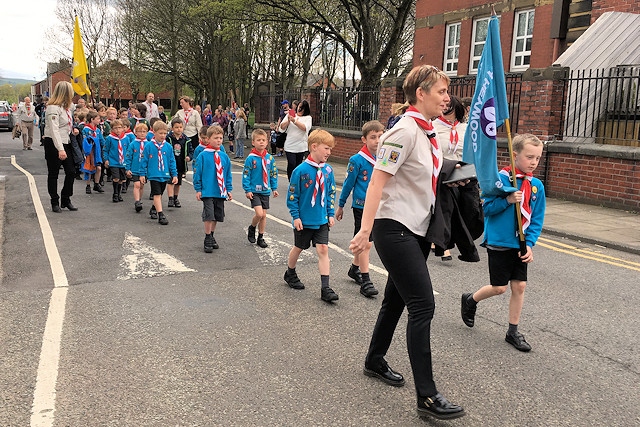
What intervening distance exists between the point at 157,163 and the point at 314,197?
466cm

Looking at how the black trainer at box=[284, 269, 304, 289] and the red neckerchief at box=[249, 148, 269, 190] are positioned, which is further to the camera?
the red neckerchief at box=[249, 148, 269, 190]

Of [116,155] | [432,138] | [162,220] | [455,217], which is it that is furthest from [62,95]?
[455,217]

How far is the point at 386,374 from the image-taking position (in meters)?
3.77

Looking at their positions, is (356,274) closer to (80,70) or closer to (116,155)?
(116,155)

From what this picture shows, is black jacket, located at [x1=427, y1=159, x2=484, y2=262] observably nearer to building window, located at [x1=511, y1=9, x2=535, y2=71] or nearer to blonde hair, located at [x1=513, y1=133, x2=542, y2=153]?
blonde hair, located at [x1=513, y1=133, x2=542, y2=153]

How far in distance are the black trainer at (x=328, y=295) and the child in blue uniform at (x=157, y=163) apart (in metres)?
4.80

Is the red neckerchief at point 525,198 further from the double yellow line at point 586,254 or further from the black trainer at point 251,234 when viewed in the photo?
the black trainer at point 251,234

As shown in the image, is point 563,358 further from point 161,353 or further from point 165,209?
point 165,209

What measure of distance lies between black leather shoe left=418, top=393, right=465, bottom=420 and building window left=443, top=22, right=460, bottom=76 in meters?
20.5

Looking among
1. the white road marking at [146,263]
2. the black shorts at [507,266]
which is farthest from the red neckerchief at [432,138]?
the white road marking at [146,263]

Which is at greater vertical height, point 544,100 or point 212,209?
point 544,100

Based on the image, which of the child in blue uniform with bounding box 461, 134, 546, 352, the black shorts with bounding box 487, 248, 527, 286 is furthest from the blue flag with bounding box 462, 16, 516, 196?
the black shorts with bounding box 487, 248, 527, 286

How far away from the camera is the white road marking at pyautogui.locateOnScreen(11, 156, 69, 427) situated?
3301mm

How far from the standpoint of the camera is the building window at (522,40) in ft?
62.4
